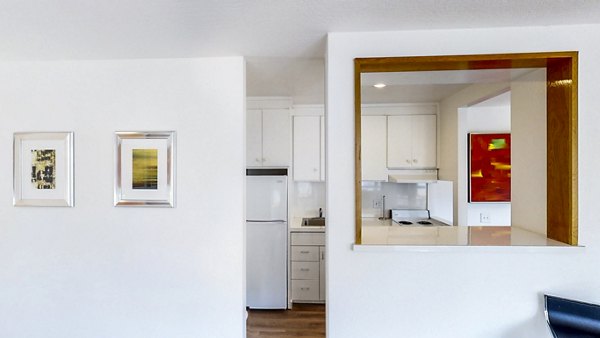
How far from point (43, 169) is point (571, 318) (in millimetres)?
3444

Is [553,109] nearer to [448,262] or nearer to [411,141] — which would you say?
[448,262]

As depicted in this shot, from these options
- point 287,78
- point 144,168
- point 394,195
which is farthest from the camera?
point 394,195

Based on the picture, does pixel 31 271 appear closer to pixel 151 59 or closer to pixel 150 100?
pixel 150 100

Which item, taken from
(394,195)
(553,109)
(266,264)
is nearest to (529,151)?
(553,109)

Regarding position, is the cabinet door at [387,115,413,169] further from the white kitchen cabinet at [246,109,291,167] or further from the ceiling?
the ceiling

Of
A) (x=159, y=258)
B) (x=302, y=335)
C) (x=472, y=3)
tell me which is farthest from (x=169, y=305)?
(x=472, y=3)

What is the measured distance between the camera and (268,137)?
10.7 ft

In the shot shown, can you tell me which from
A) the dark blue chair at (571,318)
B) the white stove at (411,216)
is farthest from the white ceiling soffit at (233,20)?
the white stove at (411,216)

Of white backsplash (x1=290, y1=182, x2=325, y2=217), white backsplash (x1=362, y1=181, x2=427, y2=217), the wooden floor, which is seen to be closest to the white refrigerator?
the wooden floor

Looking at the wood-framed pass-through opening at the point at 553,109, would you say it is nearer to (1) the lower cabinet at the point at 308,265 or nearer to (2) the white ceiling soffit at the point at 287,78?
(2) the white ceiling soffit at the point at 287,78

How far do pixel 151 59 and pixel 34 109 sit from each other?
3.15ft

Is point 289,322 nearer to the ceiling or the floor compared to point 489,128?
nearer to the floor

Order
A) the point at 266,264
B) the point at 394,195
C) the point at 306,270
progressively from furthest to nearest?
the point at 394,195 → the point at 306,270 → the point at 266,264

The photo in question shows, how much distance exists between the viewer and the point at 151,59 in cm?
213
